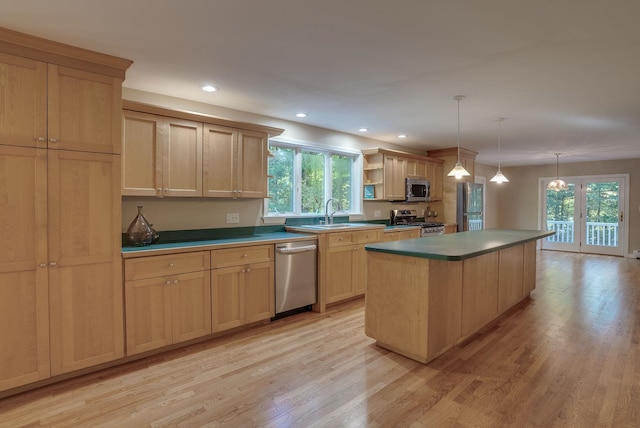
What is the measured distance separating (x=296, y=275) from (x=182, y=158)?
5.40 ft

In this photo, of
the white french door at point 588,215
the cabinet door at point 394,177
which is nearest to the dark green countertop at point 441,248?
the cabinet door at point 394,177

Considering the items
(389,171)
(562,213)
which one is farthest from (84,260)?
(562,213)

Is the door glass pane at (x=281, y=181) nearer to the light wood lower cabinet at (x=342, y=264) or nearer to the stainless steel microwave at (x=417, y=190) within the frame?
the light wood lower cabinet at (x=342, y=264)

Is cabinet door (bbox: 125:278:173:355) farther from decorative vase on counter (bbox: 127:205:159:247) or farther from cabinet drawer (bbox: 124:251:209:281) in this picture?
Result: decorative vase on counter (bbox: 127:205:159:247)

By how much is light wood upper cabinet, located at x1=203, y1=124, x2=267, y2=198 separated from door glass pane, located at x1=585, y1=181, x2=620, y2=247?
8.34m

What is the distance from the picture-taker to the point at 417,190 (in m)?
6.00

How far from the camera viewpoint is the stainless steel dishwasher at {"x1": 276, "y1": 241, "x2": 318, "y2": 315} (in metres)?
3.64

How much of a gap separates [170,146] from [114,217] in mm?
861

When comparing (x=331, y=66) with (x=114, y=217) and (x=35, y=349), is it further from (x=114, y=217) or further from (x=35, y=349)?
(x=35, y=349)

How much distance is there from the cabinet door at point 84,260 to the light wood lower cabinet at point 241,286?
786mm

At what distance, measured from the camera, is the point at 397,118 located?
425 cm

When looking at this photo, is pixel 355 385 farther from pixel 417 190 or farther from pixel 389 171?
pixel 417 190

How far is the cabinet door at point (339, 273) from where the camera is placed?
4078 millimetres

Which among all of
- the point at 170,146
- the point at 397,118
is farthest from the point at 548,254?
the point at 170,146
